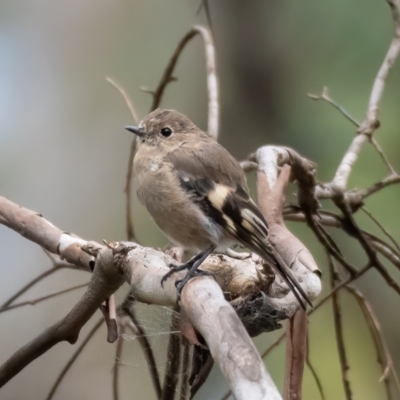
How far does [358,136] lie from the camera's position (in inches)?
56.1

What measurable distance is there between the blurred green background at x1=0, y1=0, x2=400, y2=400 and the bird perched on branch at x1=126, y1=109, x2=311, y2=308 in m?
0.67

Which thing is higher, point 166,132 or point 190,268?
point 166,132

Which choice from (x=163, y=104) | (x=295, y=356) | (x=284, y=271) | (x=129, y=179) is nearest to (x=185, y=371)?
(x=295, y=356)

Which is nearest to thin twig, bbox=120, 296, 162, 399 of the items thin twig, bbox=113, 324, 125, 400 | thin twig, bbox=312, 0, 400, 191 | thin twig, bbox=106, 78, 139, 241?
thin twig, bbox=113, 324, 125, 400

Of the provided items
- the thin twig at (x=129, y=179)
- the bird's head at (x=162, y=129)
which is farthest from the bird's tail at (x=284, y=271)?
the thin twig at (x=129, y=179)

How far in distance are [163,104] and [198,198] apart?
956 millimetres

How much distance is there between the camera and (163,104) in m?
1.89

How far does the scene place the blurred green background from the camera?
1710 millimetres

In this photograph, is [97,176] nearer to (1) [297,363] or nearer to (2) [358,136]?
(2) [358,136]

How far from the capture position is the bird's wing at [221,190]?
919 mm

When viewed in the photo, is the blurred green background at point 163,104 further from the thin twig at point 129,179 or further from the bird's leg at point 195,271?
the bird's leg at point 195,271

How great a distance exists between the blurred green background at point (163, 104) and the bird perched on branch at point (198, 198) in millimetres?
666

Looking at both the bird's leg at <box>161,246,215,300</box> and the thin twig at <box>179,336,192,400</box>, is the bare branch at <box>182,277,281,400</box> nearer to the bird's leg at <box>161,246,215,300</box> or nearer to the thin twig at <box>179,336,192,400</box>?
the bird's leg at <box>161,246,215,300</box>

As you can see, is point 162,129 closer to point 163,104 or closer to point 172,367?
point 172,367
